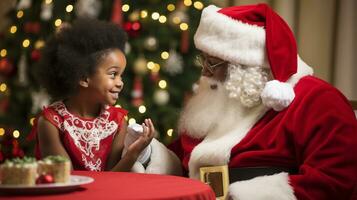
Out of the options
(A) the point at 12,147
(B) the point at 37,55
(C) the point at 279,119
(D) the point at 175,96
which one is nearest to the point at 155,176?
(C) the point at 279,119

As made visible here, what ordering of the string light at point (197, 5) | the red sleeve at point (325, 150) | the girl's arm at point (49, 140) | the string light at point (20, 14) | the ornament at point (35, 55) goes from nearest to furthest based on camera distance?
1. the red sleeve at point (325, 150)
2. the girl's arm at point (49, 140)
3. the string light at point (197, 5)
4. the ornament at point (35, 55)
5. the string light at point (20, 14)

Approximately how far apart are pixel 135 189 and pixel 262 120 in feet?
3.12

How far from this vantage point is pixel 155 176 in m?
2.29

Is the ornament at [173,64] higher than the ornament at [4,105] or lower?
higher

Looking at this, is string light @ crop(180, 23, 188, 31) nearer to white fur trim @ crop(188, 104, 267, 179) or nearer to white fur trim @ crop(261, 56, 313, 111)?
white fur trim @ crop(188, 104, 267, 179)

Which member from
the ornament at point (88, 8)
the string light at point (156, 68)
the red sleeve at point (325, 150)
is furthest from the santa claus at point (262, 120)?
the ornament at point (88, 8)

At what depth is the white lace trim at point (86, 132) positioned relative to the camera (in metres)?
2.75

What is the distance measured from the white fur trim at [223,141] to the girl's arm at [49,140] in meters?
0.54

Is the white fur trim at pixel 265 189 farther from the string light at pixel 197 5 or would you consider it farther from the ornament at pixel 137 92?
the string light at pixel 197 5

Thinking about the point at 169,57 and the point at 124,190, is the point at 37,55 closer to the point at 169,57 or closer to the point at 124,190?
the point at 169,57

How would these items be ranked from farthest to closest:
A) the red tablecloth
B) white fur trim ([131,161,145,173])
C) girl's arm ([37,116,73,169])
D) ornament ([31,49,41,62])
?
ornament ([31,49,41,62])
white fur trim ([131,161,145,173])
girl's arm ([37,116,73,169])
the red tablecloth

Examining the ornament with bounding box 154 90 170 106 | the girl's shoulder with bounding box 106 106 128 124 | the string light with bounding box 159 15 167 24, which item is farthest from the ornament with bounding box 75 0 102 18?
the girl's shoulder with bounding box 106 106 128 124

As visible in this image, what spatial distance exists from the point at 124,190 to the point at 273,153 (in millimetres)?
861

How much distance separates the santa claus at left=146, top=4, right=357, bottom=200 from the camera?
248 cm
